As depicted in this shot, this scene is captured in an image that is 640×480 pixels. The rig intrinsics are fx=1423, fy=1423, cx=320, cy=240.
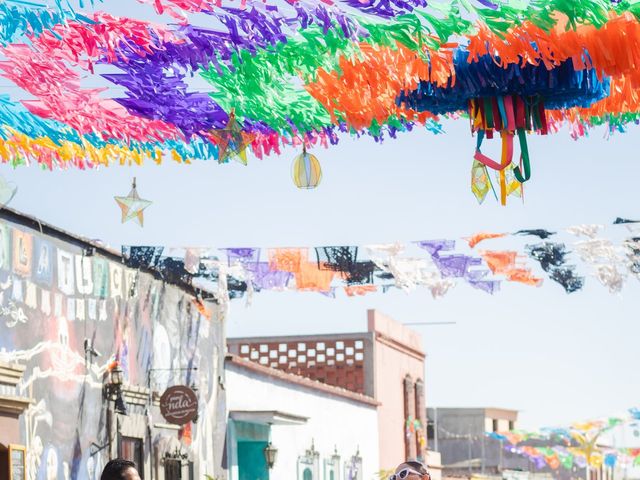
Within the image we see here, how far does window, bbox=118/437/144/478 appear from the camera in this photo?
18.2 m

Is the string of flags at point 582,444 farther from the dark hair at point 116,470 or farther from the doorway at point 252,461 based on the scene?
the dark hair at point 116,470

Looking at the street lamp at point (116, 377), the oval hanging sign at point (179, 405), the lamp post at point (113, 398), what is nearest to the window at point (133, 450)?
the lamp post at point (113, 398)

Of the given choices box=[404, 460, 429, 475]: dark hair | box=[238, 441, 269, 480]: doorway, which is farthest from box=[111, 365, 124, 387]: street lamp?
box=[404, 460, 429, 475]: dark hair

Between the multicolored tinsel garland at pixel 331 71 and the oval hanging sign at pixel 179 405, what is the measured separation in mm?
7507

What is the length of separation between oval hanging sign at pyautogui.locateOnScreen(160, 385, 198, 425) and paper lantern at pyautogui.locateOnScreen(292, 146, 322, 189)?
24.0ft

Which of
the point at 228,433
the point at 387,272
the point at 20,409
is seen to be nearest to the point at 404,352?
the point at 228,433

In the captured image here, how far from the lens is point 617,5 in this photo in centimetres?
869

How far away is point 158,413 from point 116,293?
7.20ft

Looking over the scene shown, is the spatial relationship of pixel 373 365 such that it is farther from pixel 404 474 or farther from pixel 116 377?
pixel 404 474

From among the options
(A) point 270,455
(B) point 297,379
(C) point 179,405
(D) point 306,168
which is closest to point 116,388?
(C) point 179,405

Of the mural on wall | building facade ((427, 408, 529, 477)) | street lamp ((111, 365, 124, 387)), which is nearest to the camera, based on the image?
the mural on wall

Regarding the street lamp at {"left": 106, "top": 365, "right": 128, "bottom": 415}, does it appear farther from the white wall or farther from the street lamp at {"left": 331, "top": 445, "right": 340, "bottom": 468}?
the street lamp at {"left": 331, "top": 445, "right": 340, "bottom": 468}

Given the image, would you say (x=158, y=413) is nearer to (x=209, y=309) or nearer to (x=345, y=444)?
(x=209, y=309)

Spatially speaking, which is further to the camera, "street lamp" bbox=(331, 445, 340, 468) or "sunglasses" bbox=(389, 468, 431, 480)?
"street lamp" bbox=(331, 445, 340, 468)
